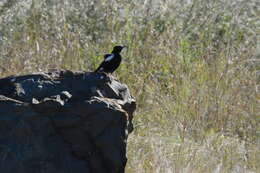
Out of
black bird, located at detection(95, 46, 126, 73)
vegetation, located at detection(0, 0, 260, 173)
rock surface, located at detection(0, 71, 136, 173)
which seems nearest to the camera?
rock surface, located at detection(0, 71, 136, 173)

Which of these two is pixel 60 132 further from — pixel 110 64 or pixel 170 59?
pixel 170 59

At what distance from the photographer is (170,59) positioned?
798 cm

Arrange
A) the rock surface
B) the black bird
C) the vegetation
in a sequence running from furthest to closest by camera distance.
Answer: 1. the vegetation
2. the black bird
3. the rock surface

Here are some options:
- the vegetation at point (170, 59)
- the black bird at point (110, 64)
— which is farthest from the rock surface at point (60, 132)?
the black bird at point (110, 64)

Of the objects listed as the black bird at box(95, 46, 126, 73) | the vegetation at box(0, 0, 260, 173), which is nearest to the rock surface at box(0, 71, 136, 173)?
the vegetation at box(0, 0, 260, 173)

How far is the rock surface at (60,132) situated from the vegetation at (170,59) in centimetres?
111

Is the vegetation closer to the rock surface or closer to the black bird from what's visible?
the black bird

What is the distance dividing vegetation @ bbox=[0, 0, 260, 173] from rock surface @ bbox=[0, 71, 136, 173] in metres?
1.11

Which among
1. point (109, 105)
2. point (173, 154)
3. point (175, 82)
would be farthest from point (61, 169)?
point (175, 82)

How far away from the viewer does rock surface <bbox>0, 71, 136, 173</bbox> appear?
15.3 feet

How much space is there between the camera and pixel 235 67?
7.69 meters

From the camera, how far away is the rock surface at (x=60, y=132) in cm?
466

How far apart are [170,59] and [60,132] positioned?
135 inches

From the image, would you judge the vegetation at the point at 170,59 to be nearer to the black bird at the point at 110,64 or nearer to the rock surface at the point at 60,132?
the black bird at the point at 110,64
